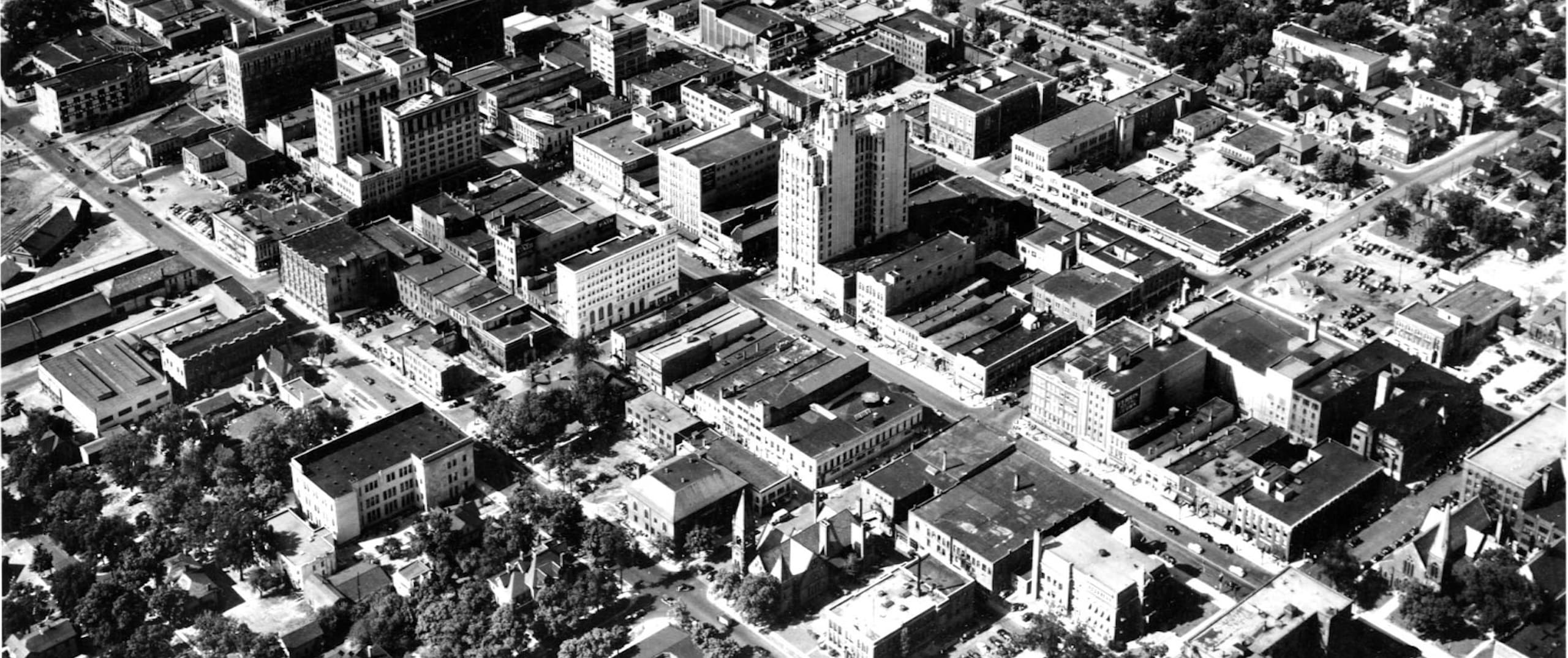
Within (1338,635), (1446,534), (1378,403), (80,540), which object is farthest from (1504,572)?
(80,540)

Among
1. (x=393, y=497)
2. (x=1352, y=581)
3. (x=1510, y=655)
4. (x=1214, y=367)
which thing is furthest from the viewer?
(x=1214, y=367)

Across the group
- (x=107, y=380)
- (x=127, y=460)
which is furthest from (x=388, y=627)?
(x=107, y=380)

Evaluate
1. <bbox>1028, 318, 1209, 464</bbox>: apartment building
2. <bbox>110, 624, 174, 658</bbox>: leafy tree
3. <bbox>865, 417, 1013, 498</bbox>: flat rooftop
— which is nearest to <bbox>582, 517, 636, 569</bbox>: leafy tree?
<bbox>865, 417, 1013, 498</bbox>: flat rooftop

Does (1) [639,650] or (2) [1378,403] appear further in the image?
(2) [1378,403]

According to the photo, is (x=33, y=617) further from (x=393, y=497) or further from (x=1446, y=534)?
(x=1446, y=534)

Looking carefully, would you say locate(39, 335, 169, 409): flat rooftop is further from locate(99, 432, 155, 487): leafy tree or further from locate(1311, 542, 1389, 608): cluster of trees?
locate(1311, 542, 1389, 608): cluster of trees
